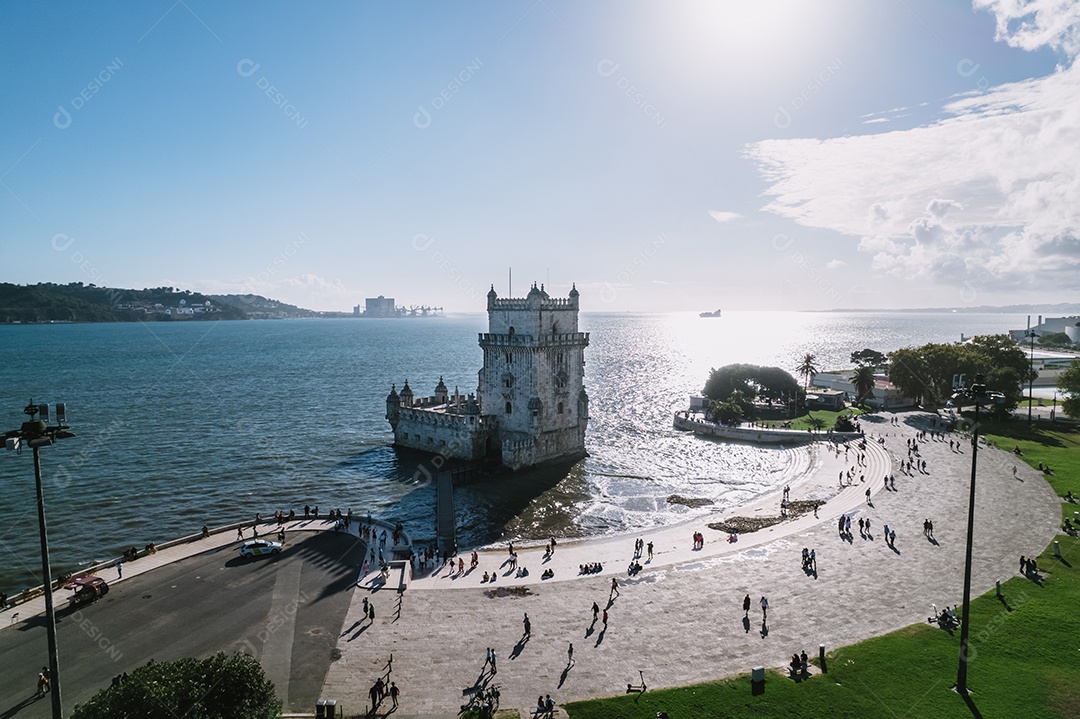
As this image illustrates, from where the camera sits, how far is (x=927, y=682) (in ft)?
79.5

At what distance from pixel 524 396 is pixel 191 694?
48.6 metres

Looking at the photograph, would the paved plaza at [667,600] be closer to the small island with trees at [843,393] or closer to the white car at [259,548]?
the white car at [259,548]

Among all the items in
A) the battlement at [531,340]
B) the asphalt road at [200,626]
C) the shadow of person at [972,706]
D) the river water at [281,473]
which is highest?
the battlement at [531,340]

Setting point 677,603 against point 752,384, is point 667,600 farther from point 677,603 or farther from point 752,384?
point 752,384

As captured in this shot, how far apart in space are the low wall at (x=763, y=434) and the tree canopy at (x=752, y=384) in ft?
43.0

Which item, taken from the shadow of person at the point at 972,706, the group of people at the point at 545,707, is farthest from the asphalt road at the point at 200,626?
the shadow of person at the point at 972,706

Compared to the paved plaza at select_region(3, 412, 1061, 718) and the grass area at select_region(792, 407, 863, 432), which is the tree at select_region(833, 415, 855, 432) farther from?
the paved plaza at select_region(3, 412, 1061, 718)

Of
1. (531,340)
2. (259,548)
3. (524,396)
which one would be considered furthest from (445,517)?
(531,340)

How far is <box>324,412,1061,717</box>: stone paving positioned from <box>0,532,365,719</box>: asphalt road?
1.73 metres

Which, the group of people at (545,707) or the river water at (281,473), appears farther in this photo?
the river water at (281,473)

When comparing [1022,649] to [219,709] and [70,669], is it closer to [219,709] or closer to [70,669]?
[219,709]

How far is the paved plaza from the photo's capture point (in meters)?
25.8

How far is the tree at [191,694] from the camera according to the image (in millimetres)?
16422

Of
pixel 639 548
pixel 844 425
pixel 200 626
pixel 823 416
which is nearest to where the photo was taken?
pixel 200 626
